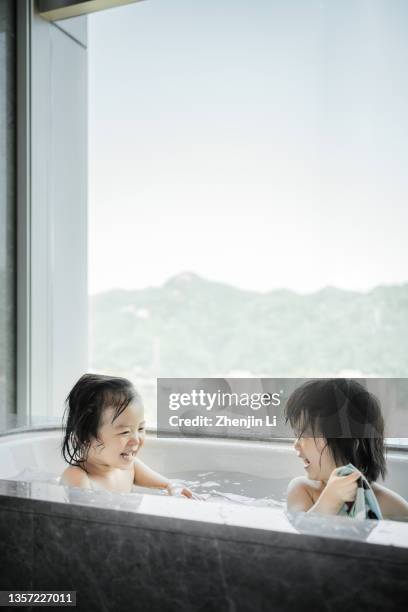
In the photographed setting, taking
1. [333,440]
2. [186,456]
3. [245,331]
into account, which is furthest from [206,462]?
[245,331]

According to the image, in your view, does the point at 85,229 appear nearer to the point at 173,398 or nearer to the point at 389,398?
the point at 173,398

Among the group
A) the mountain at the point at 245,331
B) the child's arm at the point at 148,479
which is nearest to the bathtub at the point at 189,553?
the child's arm at the point at 148,479

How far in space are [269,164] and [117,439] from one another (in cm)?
226

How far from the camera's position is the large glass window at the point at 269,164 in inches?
103

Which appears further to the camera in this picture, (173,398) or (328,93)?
(328,93)

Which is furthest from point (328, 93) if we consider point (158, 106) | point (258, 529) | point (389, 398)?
point (258, 529)

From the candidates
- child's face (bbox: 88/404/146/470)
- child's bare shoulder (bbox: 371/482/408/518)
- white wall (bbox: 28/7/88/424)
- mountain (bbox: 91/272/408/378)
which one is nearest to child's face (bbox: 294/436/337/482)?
child's bare shoulder (bbox: 371/482/408/518)

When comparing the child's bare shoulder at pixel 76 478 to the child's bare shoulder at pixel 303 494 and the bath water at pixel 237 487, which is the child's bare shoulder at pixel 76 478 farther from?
the child's bare shoulder at pixel 303 494

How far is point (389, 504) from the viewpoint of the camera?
4.52 feet

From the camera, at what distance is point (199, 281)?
16.3 feet

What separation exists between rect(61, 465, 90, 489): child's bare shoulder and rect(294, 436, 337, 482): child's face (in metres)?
0.57

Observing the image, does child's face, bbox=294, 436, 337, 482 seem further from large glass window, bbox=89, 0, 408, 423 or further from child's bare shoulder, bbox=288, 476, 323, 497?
large glass window, bbox=89, 0, 408, 423

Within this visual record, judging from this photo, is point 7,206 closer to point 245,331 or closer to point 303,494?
point 303,494

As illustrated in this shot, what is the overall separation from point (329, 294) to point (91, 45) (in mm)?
1728
